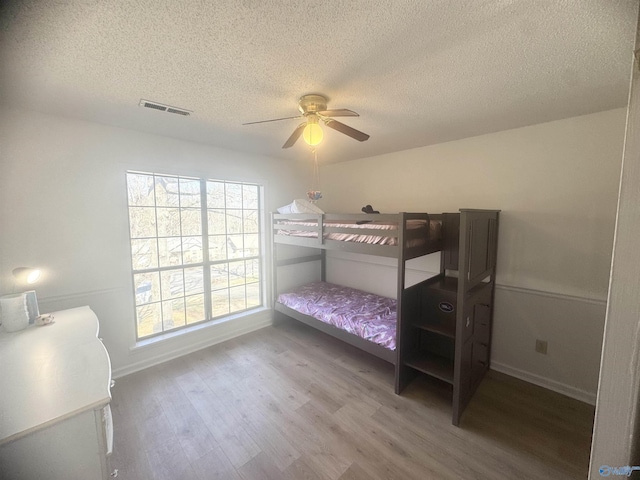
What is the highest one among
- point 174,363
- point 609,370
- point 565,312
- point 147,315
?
point 609,370

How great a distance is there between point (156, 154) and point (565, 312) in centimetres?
408

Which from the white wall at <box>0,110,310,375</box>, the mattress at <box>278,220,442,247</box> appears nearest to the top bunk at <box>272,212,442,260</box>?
the mattress at <box>278,220,442,247</box>

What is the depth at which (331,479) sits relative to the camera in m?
1.46

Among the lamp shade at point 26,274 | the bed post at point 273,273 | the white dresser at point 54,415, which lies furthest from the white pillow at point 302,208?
the lamp shade at point 26,274

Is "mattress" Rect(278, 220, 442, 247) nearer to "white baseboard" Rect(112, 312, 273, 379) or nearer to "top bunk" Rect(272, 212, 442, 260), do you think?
"top bunk" Rect(272, 212, 442, 260)

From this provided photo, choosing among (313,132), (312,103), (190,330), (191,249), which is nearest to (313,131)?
(313,132)

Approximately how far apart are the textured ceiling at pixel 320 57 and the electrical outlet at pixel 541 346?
6.36ft

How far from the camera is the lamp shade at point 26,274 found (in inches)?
71.4

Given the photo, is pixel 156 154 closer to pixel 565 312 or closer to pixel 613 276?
pixel 613 276

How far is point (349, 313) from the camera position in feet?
8.71

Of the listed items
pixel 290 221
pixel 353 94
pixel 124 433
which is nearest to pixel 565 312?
pixel 353 94

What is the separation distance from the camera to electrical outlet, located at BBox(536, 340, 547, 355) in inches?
88.1

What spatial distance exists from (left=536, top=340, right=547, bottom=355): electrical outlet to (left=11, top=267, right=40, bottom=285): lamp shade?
4164 mm

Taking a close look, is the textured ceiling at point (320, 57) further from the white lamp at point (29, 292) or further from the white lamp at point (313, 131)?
the white lamp at point (29, 292)
